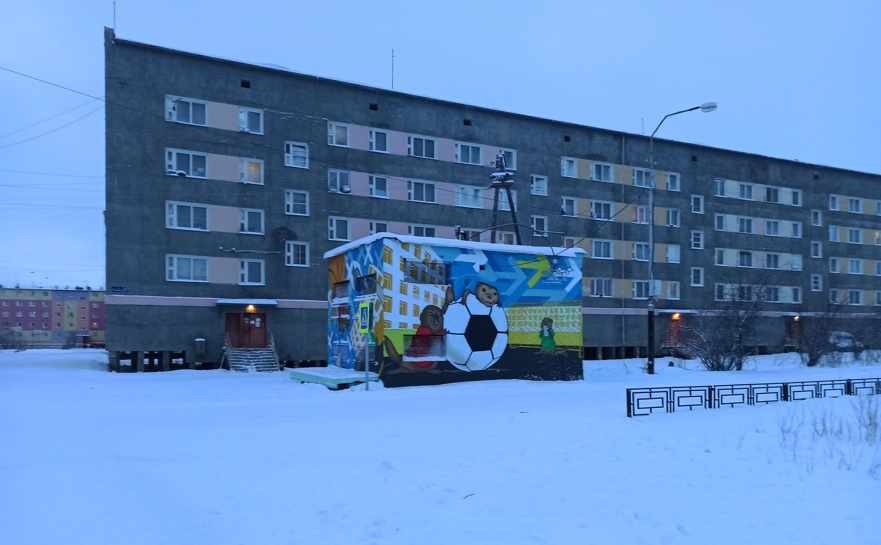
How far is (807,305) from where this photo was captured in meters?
53.3

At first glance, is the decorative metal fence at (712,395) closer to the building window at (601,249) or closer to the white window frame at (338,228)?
the white window frame at (338,228)

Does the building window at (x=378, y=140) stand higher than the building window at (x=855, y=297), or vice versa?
the building window at (x=378, y=140)

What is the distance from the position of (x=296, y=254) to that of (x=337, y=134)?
7.55 m

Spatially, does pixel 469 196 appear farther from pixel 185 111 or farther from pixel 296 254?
pixel 185 111

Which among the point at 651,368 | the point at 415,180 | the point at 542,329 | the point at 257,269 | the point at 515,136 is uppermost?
the point at 515,136

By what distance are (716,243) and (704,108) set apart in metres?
28.8

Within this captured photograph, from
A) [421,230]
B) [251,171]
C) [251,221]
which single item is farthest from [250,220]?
[421,230]

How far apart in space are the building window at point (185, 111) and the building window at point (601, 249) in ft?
88.6

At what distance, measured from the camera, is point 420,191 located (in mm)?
40281

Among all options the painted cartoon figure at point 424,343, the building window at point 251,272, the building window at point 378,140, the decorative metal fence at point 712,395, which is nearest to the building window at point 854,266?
the decorative metal fence at point 712,395

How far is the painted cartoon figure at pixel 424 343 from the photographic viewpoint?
2194cm

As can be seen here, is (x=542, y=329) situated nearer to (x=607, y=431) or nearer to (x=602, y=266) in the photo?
(x=607, y=431)

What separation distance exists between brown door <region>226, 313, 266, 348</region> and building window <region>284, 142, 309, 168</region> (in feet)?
28.8

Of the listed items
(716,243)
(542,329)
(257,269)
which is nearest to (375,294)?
(542,329)
